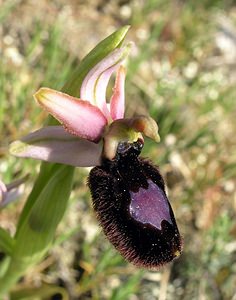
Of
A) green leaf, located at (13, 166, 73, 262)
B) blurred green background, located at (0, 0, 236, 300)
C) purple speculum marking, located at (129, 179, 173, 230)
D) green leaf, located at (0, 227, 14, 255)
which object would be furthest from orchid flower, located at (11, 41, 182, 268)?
blurred green background, located at (0, 0, 236, 300)

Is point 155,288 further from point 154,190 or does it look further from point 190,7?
point 190,7

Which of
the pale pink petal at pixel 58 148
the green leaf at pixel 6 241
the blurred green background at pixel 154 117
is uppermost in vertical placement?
the pale pink petal at pixel 58 148

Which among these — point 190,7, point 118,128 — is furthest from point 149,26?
point 118,128

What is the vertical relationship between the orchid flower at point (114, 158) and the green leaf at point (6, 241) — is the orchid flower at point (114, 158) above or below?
above

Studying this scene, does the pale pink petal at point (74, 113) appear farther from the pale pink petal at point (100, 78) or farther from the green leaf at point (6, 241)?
the green leaf at point (6, 241)

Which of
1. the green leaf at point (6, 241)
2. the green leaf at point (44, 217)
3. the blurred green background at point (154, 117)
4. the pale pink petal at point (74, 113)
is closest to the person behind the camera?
the pale pink petal at point (74, 113)

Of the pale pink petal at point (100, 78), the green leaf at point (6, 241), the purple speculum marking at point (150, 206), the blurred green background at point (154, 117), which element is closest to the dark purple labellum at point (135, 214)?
the purple speculum marking at point (150, 206)

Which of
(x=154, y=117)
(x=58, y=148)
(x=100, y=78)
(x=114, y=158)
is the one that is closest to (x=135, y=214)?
(x=114, y=158)

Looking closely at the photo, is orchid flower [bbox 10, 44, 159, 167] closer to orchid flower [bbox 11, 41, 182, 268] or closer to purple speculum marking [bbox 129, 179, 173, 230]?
orchid flower [bbox 11, 41, 182, 268]

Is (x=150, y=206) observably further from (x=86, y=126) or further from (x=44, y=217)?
(x=44, y=217)
